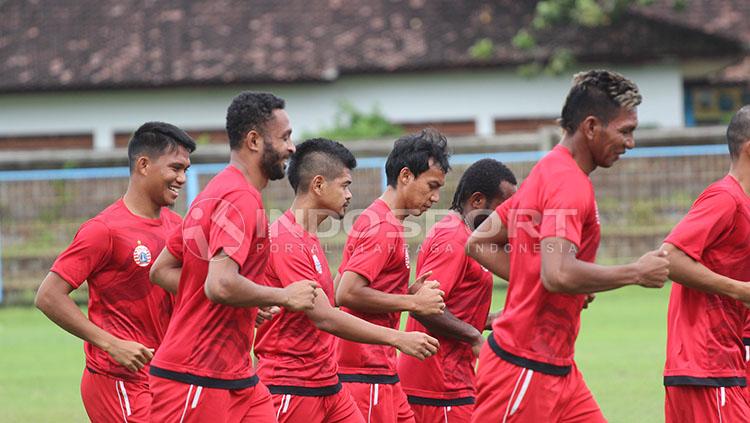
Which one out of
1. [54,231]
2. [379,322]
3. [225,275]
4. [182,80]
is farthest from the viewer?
[182,80]

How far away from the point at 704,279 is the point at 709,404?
2.26 ft

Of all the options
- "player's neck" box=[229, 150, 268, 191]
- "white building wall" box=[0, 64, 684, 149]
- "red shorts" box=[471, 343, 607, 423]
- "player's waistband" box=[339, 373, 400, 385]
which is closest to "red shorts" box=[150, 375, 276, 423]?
"player's neck" box=[229, 150, 268, 191]

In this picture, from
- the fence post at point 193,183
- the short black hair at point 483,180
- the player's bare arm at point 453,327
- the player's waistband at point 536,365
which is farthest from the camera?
the fence post at point 193,183

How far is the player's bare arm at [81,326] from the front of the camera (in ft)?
22.8

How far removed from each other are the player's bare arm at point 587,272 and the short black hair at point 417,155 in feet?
6.62

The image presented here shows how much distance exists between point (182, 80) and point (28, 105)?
4.11m

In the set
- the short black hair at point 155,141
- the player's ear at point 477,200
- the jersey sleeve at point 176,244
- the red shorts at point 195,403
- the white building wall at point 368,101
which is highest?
the white building wall at point 368,101

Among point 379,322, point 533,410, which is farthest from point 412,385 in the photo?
point 533,410

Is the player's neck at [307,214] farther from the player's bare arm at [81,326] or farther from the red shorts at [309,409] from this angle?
the player's bare arm at [81,326]

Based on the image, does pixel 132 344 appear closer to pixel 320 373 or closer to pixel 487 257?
pixel 320 373

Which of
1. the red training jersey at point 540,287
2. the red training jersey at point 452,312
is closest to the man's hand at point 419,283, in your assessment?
the red training jersey at point 452,312

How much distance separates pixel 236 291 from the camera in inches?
236

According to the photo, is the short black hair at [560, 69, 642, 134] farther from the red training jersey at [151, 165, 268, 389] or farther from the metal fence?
the metal fence

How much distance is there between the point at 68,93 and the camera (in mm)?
30250
